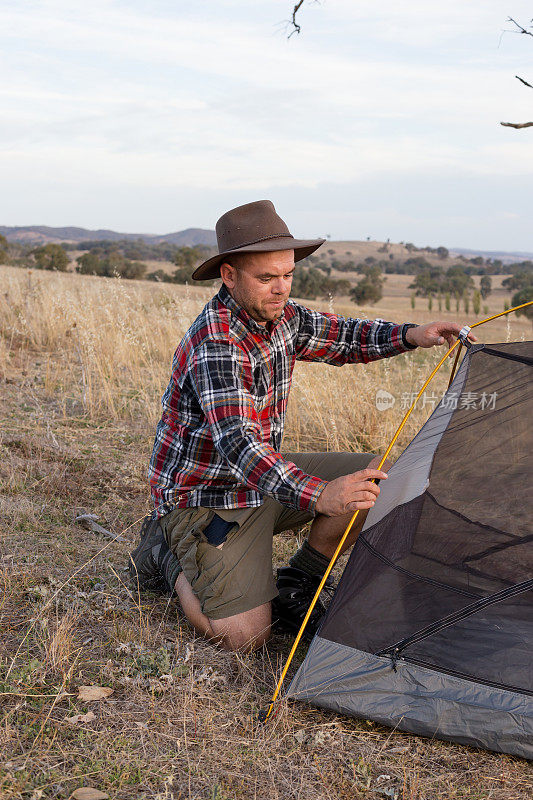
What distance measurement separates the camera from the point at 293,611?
120 inches

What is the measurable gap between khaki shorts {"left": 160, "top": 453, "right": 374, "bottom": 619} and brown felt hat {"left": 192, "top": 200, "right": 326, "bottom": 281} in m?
1.02

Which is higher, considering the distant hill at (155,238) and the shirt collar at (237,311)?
the distant hill at (155,238)

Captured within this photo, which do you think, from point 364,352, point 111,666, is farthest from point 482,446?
point 111,666

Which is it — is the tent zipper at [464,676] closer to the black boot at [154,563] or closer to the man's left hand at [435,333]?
the black boot at [154,563]

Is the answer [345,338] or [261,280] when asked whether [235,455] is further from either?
[345,338]

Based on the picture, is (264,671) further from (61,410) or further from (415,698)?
(61,410)

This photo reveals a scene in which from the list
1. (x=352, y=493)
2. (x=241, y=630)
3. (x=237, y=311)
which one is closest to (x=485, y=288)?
(x=237, y=311)

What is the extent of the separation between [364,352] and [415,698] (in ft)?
5.19

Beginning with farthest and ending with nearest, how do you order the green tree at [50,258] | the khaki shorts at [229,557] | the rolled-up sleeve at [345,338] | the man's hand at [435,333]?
the green tree at [50,258] → the rolled-up sleeve at [345,338] → the man's hand at [435,333] → the khaki shorts at [229,557]

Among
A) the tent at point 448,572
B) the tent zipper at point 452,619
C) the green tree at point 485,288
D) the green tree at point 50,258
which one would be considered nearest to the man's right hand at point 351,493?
the tent at point 448,572

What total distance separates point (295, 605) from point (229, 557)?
403mm

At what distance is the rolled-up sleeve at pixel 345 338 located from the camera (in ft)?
10.8

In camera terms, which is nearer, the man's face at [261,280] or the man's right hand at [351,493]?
the man's right hand at [351,493]

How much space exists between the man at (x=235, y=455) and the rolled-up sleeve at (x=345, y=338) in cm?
8
